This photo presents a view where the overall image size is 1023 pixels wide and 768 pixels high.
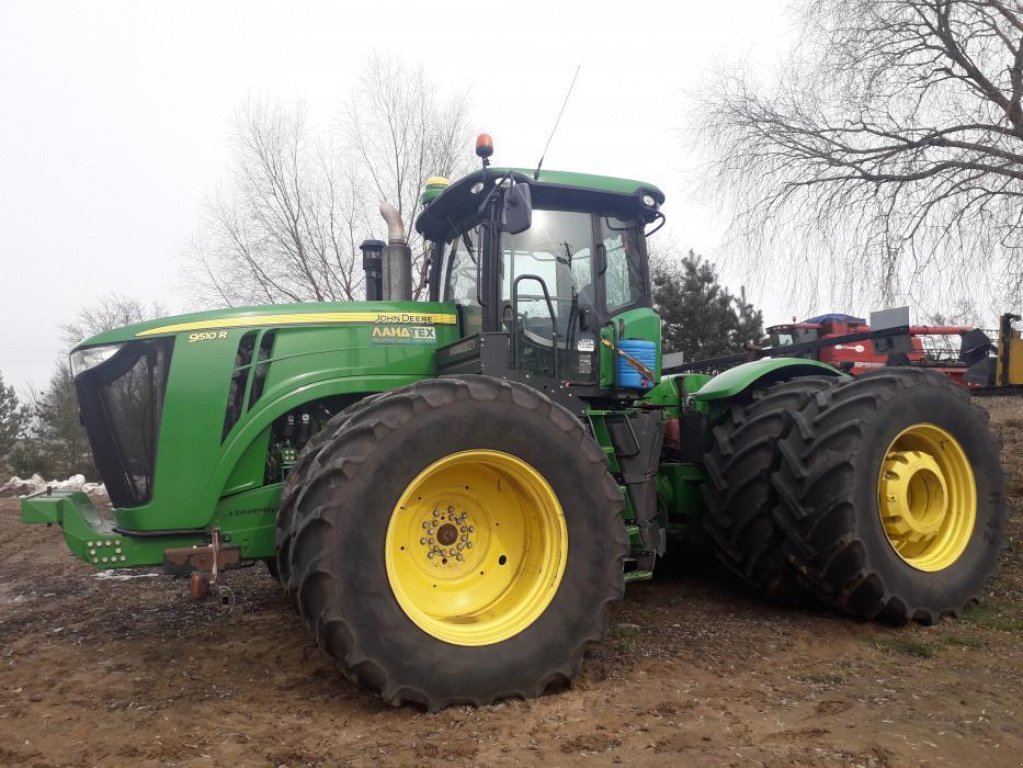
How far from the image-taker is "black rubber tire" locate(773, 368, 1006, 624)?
461 centimetres

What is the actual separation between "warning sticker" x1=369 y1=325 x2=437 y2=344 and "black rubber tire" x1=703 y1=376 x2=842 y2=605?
6.79 feet

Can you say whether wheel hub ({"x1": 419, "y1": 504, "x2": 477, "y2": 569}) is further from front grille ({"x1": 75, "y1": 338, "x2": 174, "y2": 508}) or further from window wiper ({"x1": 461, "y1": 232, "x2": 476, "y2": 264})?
window wiper ({"x1": 461, "y1": 232, "x2": 476, "y2": 264})

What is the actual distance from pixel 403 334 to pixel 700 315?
21.1 meters

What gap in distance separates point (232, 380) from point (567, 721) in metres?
2.38

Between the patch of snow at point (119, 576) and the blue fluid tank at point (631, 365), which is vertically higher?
the blue fluid tank at point (631, 365)

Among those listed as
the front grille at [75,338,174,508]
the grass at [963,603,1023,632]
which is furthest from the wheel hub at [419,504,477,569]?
the grass at [963,603,1023,632]

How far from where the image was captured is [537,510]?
159 inches

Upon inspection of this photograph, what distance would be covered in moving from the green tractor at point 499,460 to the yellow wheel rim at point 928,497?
2 cm

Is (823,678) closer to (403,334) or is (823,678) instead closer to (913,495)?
(913,495)

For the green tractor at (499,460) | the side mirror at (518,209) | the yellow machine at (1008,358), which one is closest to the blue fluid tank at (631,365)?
the green tractor at (499,460)

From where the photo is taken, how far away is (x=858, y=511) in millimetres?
4633

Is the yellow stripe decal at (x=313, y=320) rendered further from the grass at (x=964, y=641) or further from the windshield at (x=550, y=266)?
the grass at (x=964, y=641)

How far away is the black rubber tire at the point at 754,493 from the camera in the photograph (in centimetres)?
496

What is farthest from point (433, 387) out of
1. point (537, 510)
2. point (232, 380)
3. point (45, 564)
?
point (45, 564)
